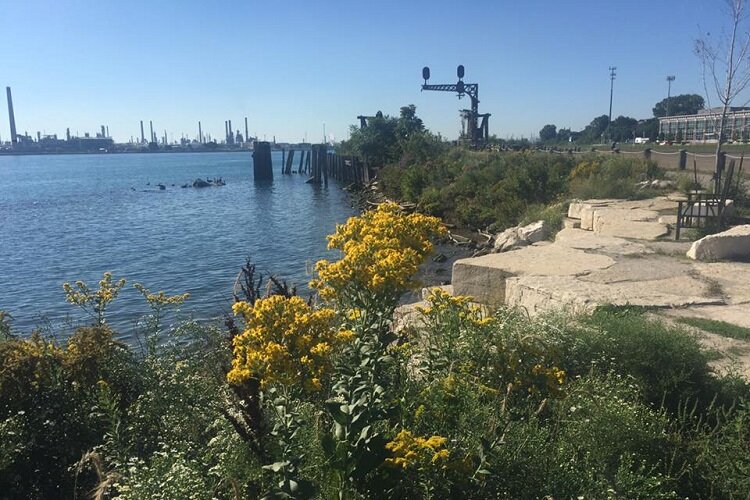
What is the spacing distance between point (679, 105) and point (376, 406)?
345 feet

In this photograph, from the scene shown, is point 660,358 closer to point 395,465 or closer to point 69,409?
point 395,465

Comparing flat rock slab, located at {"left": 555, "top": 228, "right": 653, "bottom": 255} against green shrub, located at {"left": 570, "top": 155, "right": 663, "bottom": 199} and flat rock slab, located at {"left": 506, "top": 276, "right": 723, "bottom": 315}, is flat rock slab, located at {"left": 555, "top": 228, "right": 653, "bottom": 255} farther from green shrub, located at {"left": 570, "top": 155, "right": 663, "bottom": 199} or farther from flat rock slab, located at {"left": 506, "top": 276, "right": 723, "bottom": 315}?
green shrub, located at {"left": 570, "top": 155, "right": 663, "bottom": 199}

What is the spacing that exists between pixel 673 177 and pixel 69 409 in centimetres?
1892

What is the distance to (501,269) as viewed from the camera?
7809 mm

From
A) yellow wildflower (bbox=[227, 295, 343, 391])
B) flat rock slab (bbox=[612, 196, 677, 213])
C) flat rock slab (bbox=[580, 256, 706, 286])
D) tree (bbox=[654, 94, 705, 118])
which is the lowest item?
flat rock slab (bbox=[580, 256, 706, 286])

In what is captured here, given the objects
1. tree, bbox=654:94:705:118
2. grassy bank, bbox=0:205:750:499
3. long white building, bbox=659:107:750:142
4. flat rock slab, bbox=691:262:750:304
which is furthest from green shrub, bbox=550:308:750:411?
tree, bbox=654:94:705:118

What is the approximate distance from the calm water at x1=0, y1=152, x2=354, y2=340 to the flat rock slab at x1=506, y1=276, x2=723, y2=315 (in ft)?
8.89

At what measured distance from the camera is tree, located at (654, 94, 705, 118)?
90238mm

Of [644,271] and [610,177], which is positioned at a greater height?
[610,177]

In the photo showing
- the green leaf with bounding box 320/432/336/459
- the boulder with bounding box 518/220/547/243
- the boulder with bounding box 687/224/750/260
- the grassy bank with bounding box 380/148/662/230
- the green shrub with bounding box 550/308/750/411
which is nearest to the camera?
the green leaf with bounding box 320/432/336/459

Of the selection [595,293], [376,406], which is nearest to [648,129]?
[595,293]

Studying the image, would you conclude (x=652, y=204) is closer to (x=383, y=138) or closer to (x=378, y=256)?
(x=378, y=256)

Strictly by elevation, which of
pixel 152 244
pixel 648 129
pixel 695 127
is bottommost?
pixel 152 244

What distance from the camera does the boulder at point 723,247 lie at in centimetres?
840
